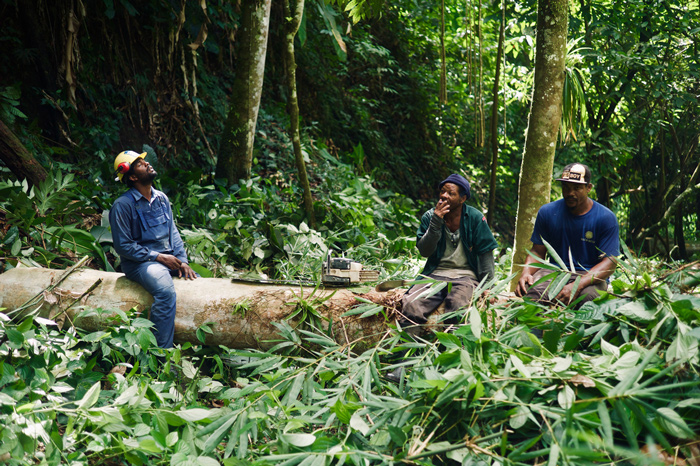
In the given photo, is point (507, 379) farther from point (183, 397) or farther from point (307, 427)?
point (183, 397)

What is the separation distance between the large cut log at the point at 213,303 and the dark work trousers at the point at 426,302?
15cm

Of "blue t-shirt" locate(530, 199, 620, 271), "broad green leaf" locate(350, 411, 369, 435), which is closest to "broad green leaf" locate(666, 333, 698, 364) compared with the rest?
"broad green leaf" locate(350, 411, 369, 435)

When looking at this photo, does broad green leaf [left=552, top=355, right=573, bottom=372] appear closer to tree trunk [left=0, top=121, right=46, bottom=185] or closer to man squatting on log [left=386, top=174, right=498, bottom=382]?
man squatting on log [left=386, top=174, right=498, bottom=382]

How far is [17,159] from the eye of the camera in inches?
205

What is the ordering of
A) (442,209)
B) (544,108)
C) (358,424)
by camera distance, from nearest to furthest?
(358,424) < (442,209) < (544,108)

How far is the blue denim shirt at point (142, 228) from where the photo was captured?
407cm

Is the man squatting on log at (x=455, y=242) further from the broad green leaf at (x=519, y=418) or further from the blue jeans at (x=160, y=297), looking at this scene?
the blue jeans at (x=160, y=297)

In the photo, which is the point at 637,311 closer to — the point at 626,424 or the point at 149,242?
the point at 626,424

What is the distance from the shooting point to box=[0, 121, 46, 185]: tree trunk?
5188mm

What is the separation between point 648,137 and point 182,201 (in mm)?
9188

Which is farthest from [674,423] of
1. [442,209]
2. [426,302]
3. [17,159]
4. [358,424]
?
[17,159]

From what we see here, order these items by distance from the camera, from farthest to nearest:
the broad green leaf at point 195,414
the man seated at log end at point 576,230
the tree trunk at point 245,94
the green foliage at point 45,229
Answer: the tree trunk at point 245,94
the green foliage at point 45,229
the man seated at log end at point 576,230
the broad green leaf at point 195,414

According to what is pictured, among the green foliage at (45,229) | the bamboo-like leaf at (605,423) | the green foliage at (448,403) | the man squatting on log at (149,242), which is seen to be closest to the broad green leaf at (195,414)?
the green foliage at (448,403)

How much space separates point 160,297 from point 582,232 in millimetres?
2966
